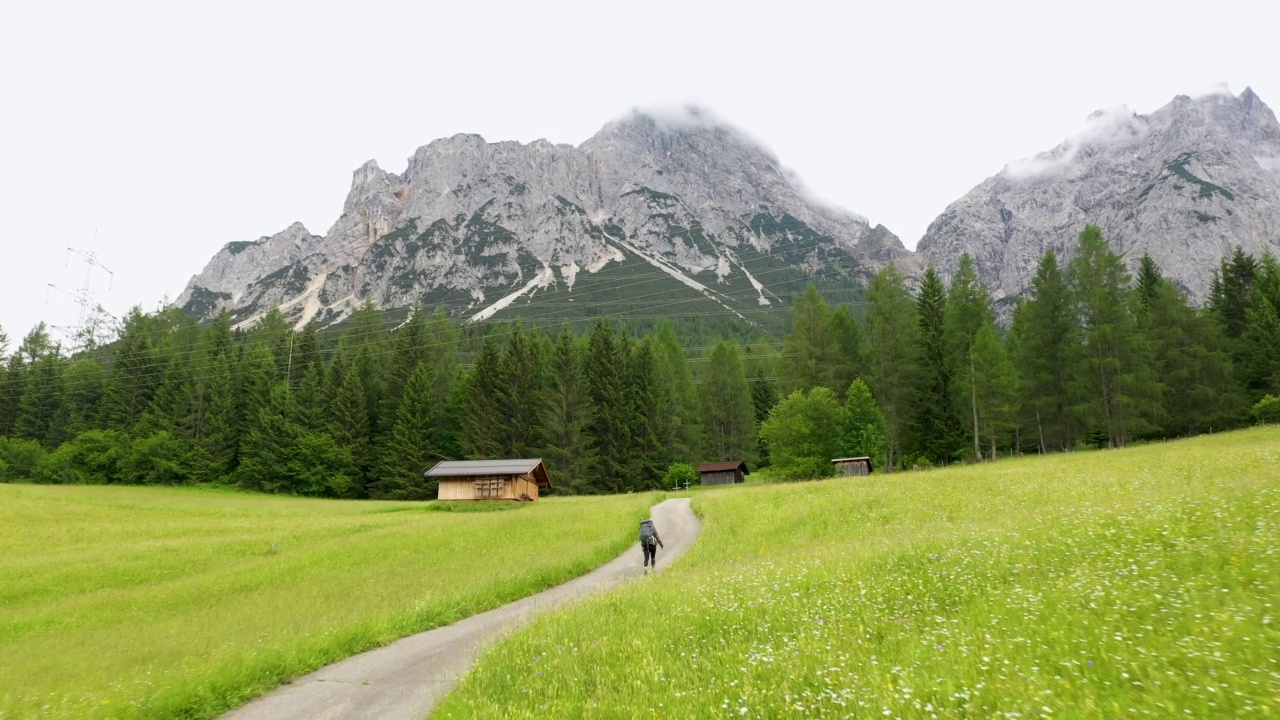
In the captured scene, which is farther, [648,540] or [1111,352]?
[1111,352]

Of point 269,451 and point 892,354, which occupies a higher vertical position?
point 892,354

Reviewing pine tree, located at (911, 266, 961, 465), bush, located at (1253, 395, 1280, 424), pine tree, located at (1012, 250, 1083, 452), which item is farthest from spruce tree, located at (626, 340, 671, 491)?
bush, located at (1253, 395, 1280, 424)

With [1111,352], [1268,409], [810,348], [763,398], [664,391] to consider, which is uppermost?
[810,348]

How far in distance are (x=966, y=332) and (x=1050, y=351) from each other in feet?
24.3

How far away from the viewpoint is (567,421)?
70.6 meters

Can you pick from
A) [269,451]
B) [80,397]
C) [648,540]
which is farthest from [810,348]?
[80,397]

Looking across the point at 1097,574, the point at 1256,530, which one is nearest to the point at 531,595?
the point at 1097,574

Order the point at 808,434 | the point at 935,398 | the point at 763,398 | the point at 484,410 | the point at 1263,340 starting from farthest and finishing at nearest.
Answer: the point at 763,398
the point at 484,410
the point at 935,398
the point at 808,434
the point at 1263,340

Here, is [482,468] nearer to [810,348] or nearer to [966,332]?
[810,348]

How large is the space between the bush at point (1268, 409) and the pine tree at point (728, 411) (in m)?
47.8

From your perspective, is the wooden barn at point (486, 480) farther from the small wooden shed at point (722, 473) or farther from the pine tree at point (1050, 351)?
the pine tree at point (1050, 351)

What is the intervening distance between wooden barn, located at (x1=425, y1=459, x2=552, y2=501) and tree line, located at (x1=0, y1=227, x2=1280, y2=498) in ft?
37.8

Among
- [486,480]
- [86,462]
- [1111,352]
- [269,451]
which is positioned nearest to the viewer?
[1111,352]

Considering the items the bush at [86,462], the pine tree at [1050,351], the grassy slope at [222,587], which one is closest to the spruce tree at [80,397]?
the bush at [86,462]
